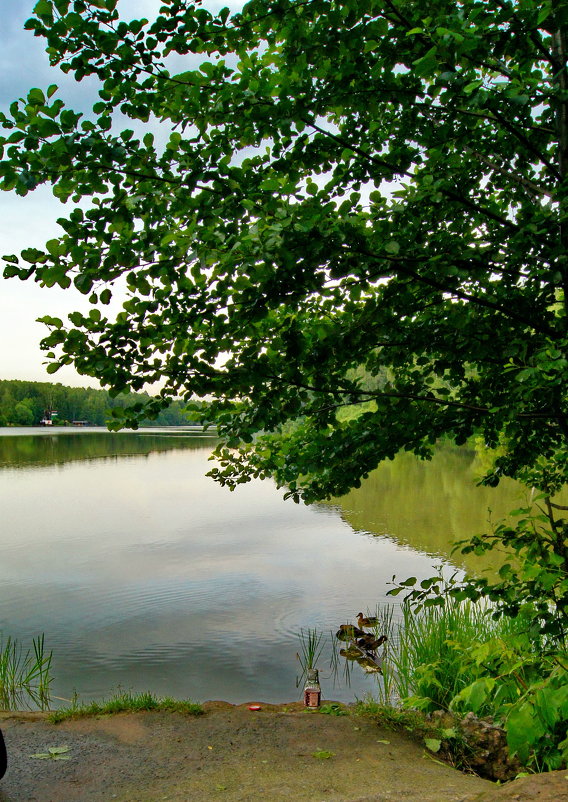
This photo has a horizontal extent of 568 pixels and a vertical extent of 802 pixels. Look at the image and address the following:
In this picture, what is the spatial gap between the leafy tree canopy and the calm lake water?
5.79 feet

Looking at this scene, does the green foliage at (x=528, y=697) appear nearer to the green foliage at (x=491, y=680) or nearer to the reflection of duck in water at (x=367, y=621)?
the green foliage at (x=491, y=680)

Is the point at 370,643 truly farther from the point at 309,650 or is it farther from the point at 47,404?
the point at 47,404

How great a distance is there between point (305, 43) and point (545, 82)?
148 cm

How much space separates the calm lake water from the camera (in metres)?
8.20

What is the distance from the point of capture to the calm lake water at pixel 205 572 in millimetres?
8195

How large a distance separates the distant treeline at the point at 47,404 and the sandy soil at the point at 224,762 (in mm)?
120086

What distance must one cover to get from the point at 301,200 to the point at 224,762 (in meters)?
4.20

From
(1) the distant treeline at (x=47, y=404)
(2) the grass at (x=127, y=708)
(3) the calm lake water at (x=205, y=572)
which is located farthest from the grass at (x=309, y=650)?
(1) the distant treeline at (x=47, y=404)

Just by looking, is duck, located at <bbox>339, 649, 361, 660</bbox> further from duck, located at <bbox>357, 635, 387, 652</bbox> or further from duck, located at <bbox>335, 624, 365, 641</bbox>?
duck, located at <bbox>335, 624, 365, 641</bbox>

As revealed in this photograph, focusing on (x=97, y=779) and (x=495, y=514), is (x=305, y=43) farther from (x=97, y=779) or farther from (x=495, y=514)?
(x=495, y=514)

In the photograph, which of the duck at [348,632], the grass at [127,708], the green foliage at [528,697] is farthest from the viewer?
the duck at [348,632]

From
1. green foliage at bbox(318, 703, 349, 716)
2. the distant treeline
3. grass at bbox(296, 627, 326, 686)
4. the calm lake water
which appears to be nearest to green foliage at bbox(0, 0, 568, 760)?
the calm lake water

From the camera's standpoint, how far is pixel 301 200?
298 cm

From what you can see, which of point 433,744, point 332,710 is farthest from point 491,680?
point 332,710
